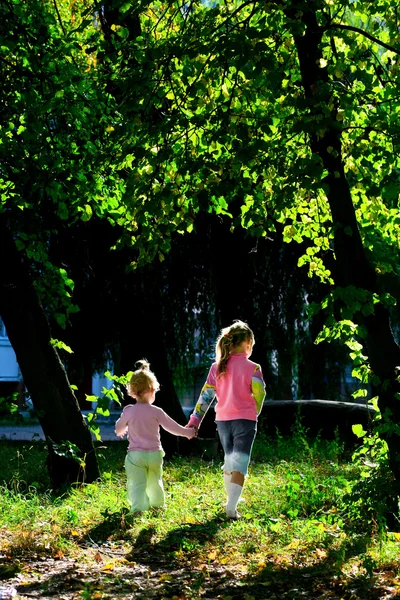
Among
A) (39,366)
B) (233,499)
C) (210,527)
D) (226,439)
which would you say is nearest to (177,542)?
(210,527)

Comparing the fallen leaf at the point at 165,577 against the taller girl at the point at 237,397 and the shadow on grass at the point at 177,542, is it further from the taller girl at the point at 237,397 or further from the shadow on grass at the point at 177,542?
the taller girl at the point at 237,397

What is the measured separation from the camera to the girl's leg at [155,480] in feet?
27.9

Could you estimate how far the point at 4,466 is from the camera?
1353cm

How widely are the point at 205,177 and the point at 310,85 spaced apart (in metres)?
1.09

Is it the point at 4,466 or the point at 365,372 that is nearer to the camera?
the point at 365,372

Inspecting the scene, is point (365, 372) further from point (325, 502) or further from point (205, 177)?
point (205, 177)

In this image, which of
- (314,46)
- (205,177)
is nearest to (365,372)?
(205,177)

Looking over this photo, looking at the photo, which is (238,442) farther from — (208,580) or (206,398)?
(208,580)

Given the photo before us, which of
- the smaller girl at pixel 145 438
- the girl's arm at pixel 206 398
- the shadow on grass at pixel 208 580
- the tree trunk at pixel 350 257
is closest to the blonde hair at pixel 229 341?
the girl's arm at pixel 206 398

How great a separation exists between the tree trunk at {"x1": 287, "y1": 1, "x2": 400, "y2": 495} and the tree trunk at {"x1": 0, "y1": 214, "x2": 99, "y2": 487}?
4.19 metres

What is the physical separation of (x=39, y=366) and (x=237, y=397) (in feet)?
9.63

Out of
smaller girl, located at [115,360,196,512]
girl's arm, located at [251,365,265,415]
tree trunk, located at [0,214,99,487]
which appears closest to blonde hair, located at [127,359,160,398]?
smaller girl, located at [115,360,196,512]

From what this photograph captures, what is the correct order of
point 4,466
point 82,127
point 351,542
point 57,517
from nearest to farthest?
point 351,542, point 57,517, point 82,127, point 4,466

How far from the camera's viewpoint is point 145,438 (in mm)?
8594
